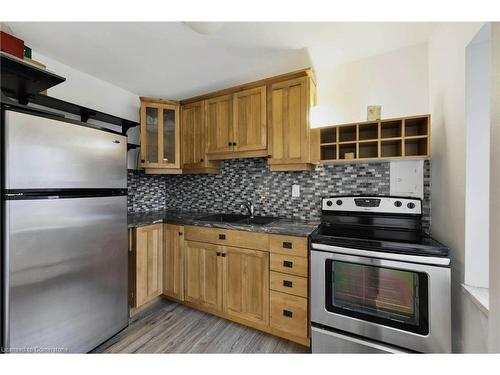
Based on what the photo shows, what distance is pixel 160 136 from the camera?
94.7 inches

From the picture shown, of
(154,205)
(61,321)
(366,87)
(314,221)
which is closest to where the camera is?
(61,321)

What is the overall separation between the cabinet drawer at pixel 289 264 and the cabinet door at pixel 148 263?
4.07 feet

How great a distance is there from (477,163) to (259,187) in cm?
166

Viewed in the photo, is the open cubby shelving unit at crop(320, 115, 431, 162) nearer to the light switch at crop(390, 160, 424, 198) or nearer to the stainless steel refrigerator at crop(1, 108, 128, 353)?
the light switch at crop(390, 160, 424, 198)

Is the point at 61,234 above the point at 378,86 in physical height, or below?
below

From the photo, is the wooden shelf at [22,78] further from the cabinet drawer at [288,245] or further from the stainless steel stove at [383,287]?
the stainless steel stove at [383,287]

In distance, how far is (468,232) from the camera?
43.1 inches

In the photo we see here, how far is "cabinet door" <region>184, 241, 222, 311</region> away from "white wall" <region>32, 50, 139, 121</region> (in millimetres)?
1701

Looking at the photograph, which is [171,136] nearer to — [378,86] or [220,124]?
[220,124]

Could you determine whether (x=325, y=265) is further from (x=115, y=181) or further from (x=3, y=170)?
(x=3, y=170)

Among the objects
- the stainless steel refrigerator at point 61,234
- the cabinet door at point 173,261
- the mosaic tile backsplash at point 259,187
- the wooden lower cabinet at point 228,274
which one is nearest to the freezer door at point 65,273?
the stainless steel refrigerator at point 61,234

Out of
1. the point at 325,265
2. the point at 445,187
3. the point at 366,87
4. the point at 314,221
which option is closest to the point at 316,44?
the point at 366,87

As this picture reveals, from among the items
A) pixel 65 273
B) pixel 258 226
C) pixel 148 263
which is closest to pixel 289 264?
pixel 258 226
